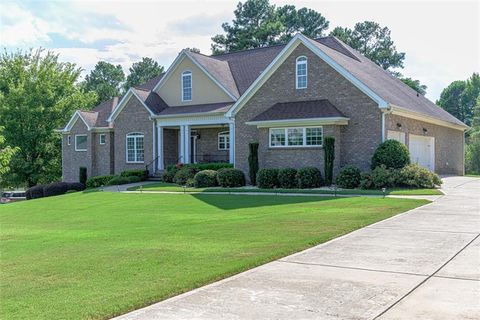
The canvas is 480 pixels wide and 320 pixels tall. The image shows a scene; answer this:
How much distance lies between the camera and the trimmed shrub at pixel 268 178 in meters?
24.6

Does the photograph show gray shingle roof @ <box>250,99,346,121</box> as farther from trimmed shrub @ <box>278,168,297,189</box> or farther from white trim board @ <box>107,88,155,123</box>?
white trim board @ <box>107,88,155,123</box>

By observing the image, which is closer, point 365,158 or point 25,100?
point 365,158

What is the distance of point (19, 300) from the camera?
236 inches

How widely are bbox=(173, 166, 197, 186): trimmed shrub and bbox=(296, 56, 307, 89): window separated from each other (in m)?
7.77

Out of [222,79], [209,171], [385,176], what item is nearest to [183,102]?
[222,79]

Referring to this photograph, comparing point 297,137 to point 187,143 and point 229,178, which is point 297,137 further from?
point 187,143

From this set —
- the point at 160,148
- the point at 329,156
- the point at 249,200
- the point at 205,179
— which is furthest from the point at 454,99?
the point at 249,200

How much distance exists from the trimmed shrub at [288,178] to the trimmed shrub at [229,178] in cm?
264

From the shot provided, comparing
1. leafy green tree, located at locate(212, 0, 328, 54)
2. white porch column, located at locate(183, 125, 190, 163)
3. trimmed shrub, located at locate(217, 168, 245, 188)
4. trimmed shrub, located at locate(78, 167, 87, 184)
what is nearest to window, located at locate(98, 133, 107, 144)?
trimmed shrub, located at locate(78, 167, 87, 184)

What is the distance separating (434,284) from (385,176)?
1542 centimetres

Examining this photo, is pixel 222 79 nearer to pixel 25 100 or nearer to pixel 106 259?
pixel 25 100

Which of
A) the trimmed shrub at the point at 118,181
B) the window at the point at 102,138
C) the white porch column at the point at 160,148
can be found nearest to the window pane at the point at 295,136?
the white porch column at the point at 160,148

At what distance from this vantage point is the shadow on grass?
56.7 ft

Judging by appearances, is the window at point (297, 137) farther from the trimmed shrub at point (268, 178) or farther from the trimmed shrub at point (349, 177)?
the trimmed shrub at point (349, 177)
